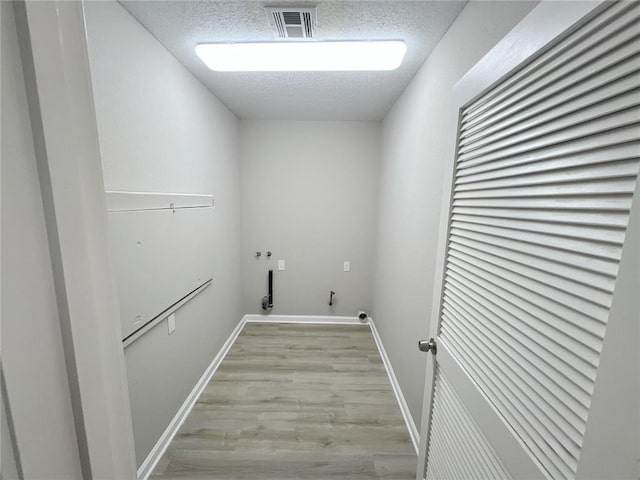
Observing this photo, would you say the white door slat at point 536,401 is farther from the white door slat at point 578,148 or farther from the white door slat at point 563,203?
the white door slat at point 578,148

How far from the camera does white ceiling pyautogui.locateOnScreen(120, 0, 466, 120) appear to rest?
1.13 meters

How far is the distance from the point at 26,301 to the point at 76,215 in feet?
0.50

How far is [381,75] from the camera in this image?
1747 mm

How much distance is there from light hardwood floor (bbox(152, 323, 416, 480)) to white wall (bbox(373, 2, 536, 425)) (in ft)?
0.83

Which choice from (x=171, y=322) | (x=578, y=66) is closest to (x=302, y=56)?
(x=578, y=66)

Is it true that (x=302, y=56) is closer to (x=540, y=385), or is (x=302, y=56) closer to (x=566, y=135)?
(x=566, y=135)

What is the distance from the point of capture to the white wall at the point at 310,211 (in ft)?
9.18

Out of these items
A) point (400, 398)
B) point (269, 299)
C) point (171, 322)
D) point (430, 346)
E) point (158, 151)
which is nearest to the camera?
point (430, 346)

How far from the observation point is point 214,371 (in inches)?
85.1

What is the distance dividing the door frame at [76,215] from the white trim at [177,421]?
48.8 inches

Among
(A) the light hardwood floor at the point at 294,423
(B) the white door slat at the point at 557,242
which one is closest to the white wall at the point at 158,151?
(A) the light hardwood floor at the point at 294,423

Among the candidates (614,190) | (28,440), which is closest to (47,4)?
(28,440)

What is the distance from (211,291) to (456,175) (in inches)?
81.6

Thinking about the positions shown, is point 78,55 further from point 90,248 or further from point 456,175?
point 456,175
